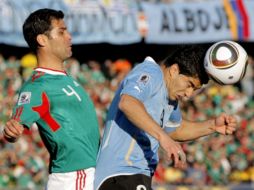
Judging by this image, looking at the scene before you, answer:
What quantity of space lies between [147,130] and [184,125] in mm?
1585

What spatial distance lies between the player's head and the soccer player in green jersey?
0.65 m

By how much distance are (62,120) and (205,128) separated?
55.6 inches

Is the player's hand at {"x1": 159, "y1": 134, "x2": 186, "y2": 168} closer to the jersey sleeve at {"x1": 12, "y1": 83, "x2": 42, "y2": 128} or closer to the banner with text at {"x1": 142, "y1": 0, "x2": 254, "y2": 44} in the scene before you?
the jersey sleeve at {"x1": 12, "y1": 83, "x2": 42, "y2": 128}

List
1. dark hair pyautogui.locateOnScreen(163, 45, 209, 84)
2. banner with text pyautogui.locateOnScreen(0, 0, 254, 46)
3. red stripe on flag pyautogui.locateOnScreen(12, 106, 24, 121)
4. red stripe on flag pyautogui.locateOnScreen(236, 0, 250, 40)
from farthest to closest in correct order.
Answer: red stripe on flag pyautogui.locateOnScreen(236, 0, 250, 40), banner with text pyautogui.locateOnScreen(0, 0, 254, 46), dark hair pyautogui.locateOnScreen(163, 45, 209, 84), red stripe on flag pyautogui.locateOnScreen(12, 106, 24, 121)

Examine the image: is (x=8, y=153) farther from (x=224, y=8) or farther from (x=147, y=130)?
(x=147, y=130)

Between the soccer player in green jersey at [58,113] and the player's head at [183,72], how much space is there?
65 cm

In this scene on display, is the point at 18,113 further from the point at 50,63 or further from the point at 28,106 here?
the point at 50,63

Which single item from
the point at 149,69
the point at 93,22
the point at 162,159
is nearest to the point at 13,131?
the point at 149,69

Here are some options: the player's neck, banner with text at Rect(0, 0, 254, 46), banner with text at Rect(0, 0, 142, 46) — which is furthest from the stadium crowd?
the player's neck

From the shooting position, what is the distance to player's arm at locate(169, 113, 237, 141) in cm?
641

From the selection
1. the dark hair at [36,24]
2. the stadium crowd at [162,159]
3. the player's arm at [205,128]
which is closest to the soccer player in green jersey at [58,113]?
the dark hair at [36,24]

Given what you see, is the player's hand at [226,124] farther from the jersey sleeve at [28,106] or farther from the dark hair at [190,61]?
the jersey sleeve at [28,106]

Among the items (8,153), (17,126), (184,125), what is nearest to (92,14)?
(8,153)

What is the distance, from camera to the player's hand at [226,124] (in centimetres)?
638
